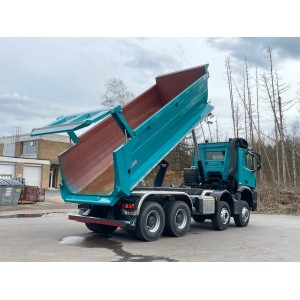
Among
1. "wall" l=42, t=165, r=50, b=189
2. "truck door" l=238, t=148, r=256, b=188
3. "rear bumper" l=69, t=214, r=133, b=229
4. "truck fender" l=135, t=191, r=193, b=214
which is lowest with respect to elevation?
"rear bumper" l=69, t=214, r=133, b=229

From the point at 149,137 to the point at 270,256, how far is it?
12.0 ft

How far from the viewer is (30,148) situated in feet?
164

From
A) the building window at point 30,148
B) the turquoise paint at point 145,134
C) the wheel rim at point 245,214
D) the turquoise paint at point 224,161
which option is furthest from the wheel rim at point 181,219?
the building window at point 30,148

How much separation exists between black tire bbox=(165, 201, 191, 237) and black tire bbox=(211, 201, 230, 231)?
1.49 meters

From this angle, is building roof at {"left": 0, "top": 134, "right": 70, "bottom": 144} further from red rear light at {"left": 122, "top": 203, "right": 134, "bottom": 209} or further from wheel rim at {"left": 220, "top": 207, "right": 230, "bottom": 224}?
red rear light at {"left": 122, "top": 203, "right": 134, "bottom": 209}

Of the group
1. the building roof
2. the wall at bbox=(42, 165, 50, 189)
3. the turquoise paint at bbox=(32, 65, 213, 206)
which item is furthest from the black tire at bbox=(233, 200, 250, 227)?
the building roof

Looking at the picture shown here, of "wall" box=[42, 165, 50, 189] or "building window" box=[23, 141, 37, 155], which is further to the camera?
"building window" box=[23, 141, 37, 155]

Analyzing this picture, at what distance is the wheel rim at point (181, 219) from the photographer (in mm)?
9366

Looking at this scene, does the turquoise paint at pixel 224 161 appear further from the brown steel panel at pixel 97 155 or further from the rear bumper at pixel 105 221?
the rear bumper at pixel 105 221

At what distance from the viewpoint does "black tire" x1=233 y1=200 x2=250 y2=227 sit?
11733 millimetres

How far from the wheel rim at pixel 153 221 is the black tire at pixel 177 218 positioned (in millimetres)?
372

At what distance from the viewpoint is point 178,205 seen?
9234 millimetres

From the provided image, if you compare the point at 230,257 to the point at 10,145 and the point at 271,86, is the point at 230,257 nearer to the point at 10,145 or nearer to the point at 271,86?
the point at 271,86

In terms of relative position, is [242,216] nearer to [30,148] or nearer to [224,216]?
[224,216]
